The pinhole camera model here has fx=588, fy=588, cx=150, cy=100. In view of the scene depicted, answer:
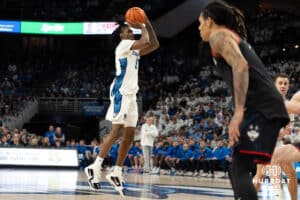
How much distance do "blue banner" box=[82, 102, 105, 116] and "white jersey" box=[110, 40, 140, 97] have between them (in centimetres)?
1829

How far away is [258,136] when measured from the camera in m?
4.14

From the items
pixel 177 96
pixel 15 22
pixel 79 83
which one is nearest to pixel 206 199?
pixel 177 96

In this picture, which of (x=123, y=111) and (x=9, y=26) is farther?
(x=9, y=26)

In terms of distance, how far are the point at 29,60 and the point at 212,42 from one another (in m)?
27.9

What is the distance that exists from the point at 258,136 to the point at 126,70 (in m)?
3.12

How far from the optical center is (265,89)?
4.20 m

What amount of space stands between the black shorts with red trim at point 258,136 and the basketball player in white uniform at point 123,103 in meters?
2.84

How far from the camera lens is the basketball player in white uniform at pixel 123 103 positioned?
22.5ft

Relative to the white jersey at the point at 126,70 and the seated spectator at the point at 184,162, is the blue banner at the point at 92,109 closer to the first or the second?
the seated spectator at the point at 184,162

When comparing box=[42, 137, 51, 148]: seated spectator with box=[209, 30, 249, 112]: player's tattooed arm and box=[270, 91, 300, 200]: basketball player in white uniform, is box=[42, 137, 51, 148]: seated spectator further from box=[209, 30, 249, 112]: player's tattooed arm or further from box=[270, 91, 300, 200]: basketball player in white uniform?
box=[209, 30, 249, 112]: player's tattooed arm

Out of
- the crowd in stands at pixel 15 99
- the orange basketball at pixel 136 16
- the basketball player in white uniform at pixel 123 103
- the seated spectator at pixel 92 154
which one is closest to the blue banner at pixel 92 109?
the crowd in stands at pixel 15 99

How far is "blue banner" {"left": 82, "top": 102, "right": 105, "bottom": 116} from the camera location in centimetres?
2530

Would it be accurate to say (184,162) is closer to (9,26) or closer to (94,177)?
(94,177)

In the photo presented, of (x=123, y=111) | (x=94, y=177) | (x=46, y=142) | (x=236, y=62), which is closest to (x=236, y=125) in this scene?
(x=236, y=62)
